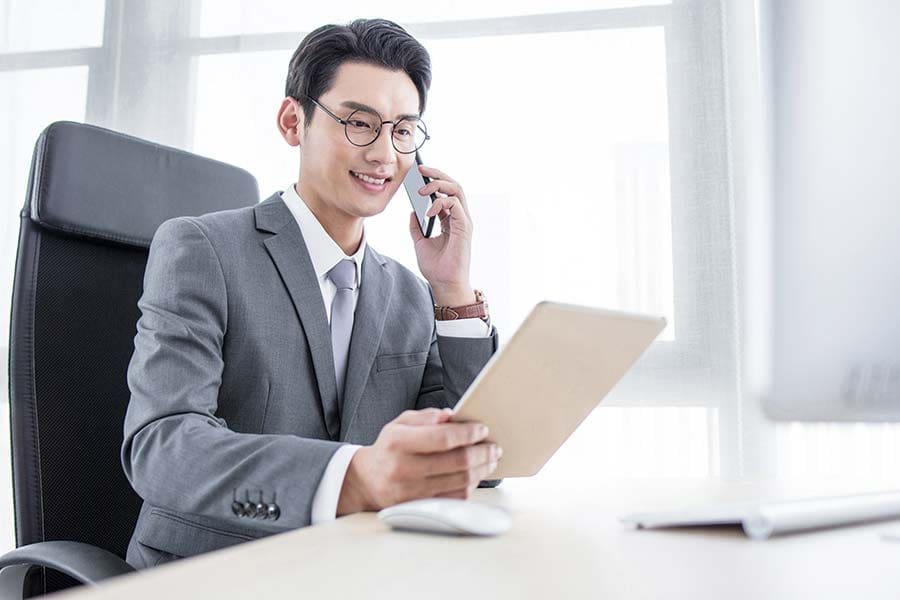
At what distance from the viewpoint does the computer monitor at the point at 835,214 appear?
1.26 feet

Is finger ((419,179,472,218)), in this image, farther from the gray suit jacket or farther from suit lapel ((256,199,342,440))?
suit lapel ((256,199,342,440))

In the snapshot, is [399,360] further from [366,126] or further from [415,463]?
[415,463]

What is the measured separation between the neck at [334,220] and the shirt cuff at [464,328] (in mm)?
227

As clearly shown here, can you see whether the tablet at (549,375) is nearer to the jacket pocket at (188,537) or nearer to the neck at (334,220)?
the jacket pocket at (188,537)

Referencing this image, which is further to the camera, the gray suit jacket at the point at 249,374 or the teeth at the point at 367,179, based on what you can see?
the teeth at the point at 367,179

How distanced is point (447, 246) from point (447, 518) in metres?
0.86

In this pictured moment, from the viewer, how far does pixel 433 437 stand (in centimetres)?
76

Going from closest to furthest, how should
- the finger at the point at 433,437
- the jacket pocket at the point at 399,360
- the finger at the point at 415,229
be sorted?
the finger at the point at 433,437, the jacket pocket at the point at 399,360, the finger at the point at 415,229

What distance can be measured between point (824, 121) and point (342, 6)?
177 centimetres

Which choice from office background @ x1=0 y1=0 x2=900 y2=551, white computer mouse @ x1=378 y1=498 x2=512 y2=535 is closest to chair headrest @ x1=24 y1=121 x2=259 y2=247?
office background @ x1=0 y1=0 x2=900 y2=551

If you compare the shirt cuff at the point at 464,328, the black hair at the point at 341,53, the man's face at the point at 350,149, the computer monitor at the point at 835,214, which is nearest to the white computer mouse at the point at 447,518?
the computer monitor at the point at 835,214

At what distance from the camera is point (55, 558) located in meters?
0.89

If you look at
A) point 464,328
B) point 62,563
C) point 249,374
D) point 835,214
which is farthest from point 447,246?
point 835,214

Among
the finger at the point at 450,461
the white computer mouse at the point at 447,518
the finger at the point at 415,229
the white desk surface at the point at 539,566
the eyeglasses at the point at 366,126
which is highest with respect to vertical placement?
the eyeglasses at the point at 366,126
